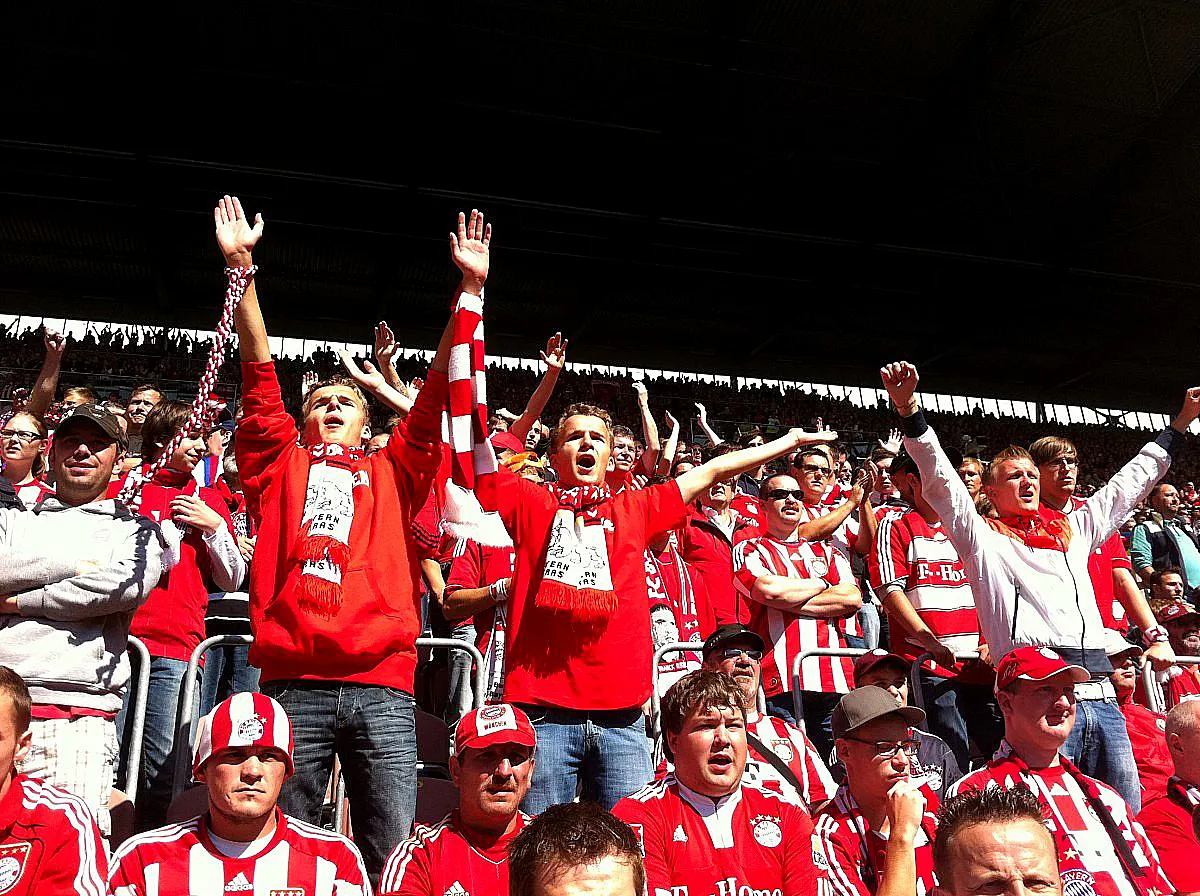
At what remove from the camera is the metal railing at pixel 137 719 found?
383 centimetres

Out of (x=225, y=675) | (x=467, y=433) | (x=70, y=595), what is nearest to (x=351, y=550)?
(x=467, y=433)

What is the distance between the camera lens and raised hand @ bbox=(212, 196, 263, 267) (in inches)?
140

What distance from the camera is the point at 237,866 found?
2.94 meters

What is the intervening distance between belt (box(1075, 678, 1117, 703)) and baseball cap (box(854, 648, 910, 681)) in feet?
2.68

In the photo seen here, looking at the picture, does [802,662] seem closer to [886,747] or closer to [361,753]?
[886,747]

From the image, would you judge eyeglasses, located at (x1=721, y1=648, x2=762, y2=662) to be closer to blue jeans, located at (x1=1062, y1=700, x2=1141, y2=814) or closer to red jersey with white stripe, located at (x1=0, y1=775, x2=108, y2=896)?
blue jeans, located at (x1=1062, y1=700, x2=1141, y2=814)

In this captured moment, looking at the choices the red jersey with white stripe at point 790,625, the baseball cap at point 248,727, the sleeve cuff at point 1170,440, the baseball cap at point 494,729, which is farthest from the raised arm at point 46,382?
the sleeve cuff at point 1170,440

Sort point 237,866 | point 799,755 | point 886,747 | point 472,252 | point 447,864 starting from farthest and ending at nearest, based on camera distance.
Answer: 1. point 799,755
2. point 472,252
3. point 886,747
4. point 447,864
5. point 237,866

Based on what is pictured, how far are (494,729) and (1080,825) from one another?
1942 mm

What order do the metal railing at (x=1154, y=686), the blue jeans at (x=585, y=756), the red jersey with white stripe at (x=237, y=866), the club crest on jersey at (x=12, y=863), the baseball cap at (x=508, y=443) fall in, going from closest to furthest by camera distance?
the club crest on jersey at (x=12, y=863) → the red jersey with white stripe at (x=237, y=866) → the blue jeans at (x=585, y=756) → the metal railing at (x=1154, y=686) → the baseball cap at (x=508, y=443)

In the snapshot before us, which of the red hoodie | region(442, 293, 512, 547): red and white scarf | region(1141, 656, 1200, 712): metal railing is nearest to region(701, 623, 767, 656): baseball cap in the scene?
region(442, 293, 512, 547): red and white scarf

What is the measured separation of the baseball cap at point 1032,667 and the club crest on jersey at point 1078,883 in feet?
2.03

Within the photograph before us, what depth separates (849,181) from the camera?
1453 cm

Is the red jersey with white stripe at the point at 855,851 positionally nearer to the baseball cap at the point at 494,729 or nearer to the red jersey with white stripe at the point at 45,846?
the baseball cap at the point at 494,729
